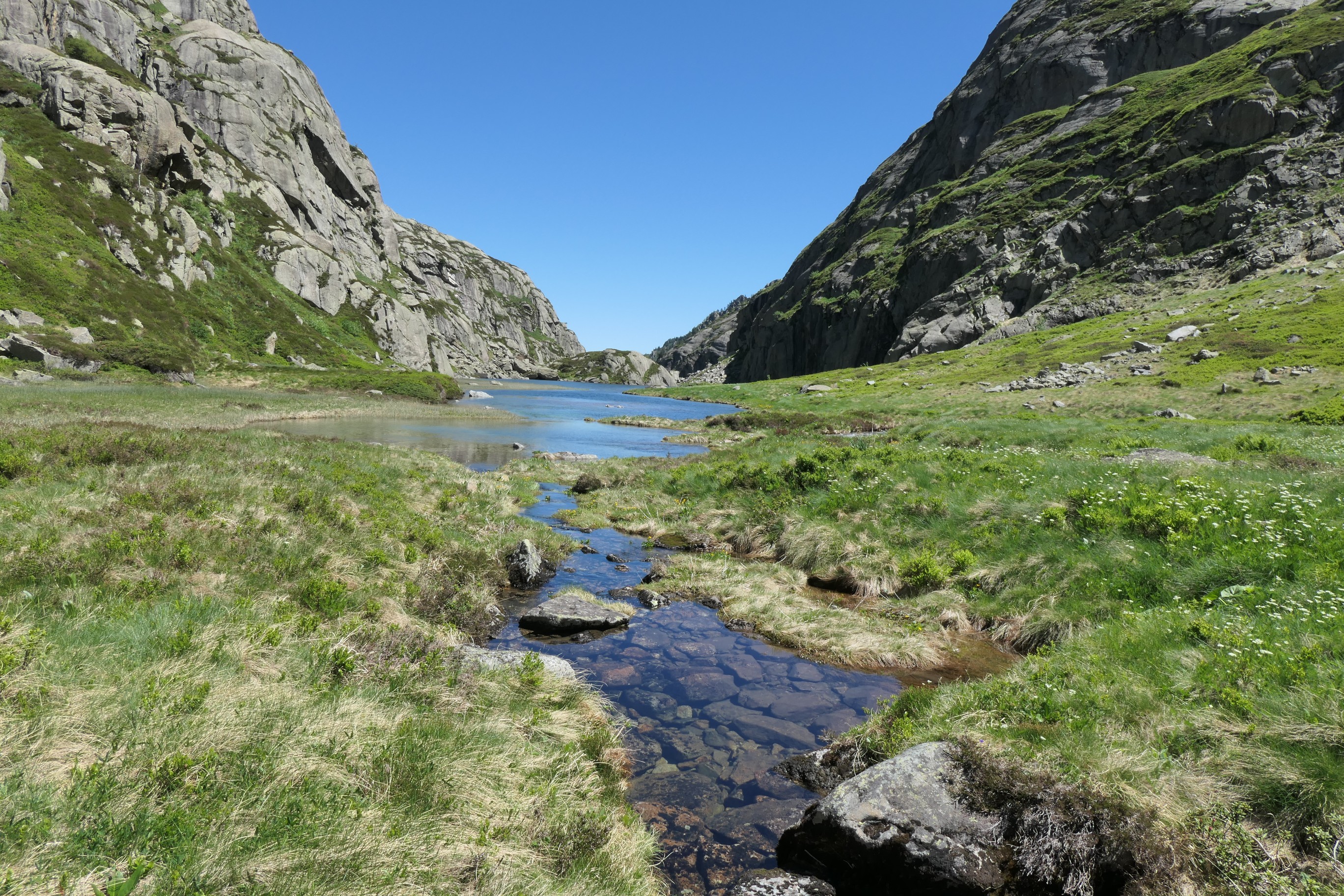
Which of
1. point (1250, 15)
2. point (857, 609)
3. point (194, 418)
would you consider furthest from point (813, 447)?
point (1250, 15)

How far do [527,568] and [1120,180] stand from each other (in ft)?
531

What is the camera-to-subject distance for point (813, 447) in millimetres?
31953

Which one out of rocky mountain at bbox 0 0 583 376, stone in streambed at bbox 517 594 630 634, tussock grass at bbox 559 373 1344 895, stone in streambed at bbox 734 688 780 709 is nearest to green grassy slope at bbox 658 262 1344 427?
tussock grass at bbox 559 373 1344 895

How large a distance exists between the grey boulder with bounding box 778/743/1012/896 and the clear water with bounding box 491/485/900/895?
748 millimetres

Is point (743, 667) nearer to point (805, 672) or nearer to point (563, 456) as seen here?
point (805, 672)

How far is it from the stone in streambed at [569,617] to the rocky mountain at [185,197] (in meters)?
69.3

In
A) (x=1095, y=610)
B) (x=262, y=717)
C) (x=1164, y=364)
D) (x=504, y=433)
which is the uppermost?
(x=1164, y=364)

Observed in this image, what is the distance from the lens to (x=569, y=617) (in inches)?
514

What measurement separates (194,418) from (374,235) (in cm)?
17133

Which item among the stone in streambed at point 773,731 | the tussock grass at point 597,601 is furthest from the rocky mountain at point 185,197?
the stone in streambed at point 773,731

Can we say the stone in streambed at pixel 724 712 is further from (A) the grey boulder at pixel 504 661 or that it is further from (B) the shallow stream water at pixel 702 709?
(A) the grey boulder at pixel 504 661

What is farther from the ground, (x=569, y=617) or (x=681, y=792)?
(x=569, y=617)

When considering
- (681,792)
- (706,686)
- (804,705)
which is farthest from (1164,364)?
(681,792)

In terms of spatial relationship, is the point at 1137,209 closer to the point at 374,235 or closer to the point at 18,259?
the point at 18,259
